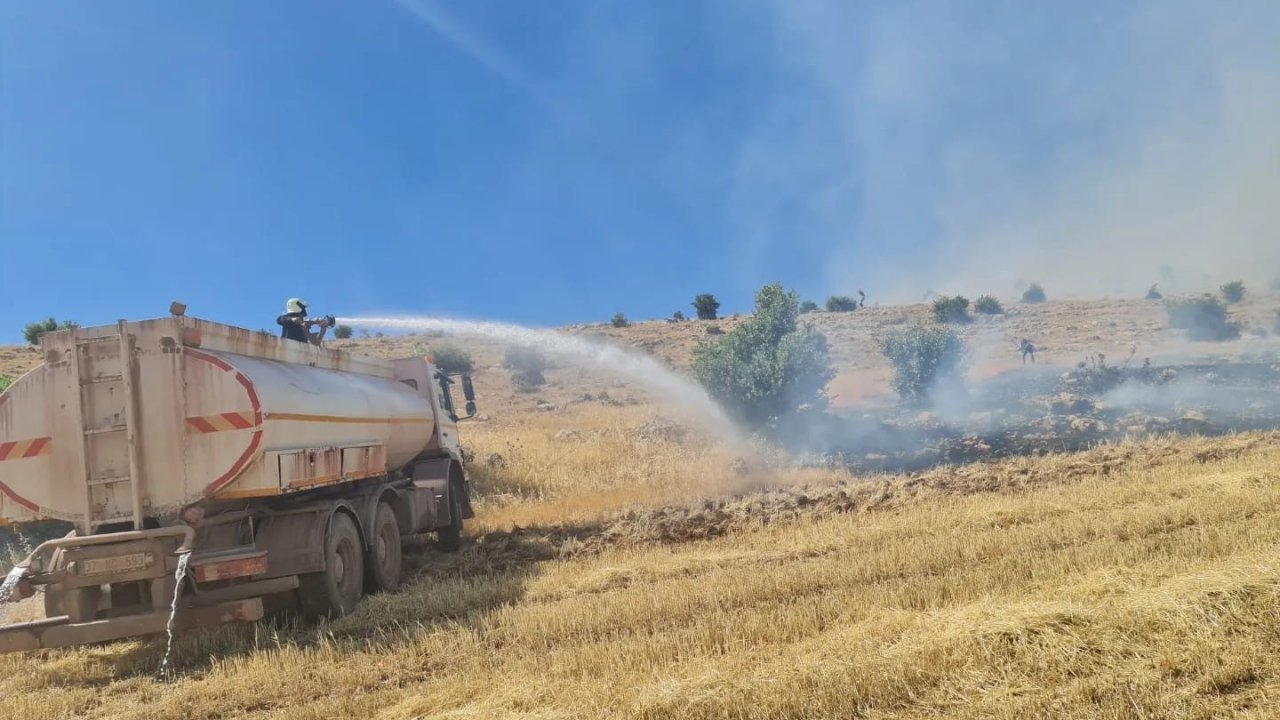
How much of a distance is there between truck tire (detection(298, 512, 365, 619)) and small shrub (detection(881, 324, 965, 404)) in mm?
24866

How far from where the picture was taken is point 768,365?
24328mm

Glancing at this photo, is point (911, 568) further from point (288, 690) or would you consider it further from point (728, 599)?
point (288, 690)

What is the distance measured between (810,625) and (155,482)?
5.85m

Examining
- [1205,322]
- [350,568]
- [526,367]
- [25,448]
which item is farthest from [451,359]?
[1205,322]

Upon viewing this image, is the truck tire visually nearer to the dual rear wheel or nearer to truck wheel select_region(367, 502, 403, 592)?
the dual rear wheel

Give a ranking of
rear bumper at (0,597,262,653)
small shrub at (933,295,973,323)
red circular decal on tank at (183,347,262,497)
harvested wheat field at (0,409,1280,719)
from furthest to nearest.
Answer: small shrub at (933,295,973,323) < red circular decal on tank at (183,347,262,497) < rear bumper at (0,597,262,653) < harvested wheat field at (0,409,1280,719)

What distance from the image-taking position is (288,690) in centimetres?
599

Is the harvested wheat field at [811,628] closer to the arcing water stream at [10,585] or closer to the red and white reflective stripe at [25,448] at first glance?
the arcing water stream at [10,585]

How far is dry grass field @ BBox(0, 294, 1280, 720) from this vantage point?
4.73 metres

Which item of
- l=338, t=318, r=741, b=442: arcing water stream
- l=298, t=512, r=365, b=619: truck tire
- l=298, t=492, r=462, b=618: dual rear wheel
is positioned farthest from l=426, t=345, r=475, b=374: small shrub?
l=298, t=512, r=365, b=619: truck tire

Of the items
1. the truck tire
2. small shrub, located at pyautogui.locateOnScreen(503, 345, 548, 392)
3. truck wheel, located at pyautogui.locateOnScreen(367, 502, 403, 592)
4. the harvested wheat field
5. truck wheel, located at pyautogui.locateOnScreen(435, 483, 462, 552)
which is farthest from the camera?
small shrub, located at pyautogui.locateOnScreen(503, 345, 548, 392)

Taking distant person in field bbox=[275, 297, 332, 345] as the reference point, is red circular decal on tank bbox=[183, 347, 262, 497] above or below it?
below

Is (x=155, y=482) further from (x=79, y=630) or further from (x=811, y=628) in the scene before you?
(x=811, y=628)

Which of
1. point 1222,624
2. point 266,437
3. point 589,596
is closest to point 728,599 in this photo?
point 589,596
